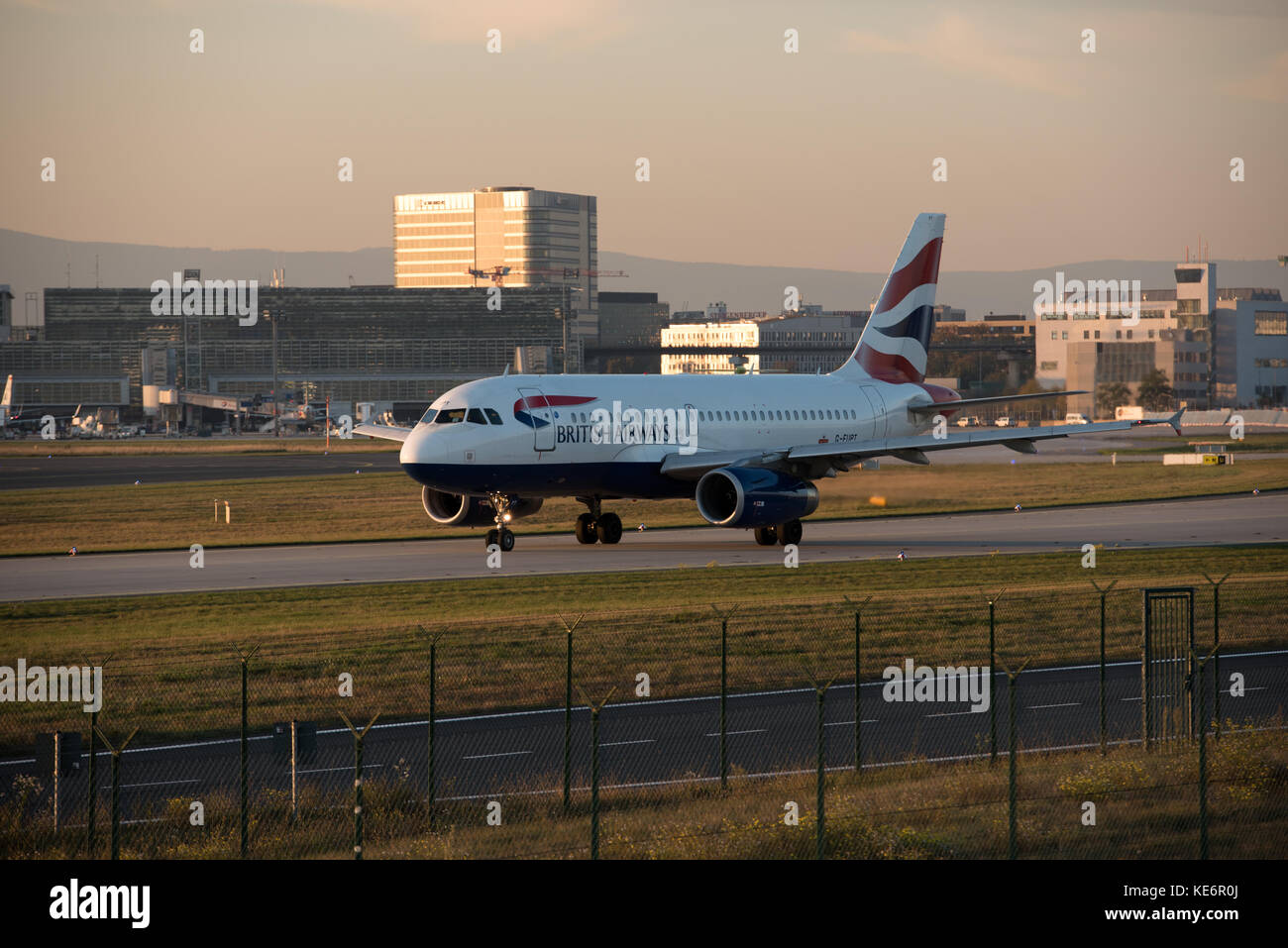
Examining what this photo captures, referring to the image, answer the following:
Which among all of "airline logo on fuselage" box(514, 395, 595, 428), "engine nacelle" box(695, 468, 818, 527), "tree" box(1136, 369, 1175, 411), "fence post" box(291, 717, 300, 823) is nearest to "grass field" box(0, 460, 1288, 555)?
"engine nacelle" box(695, 468, 818, 527)

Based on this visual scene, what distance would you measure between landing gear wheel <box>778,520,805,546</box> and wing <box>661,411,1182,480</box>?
74.6 inches

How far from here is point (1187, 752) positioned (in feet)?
71.3

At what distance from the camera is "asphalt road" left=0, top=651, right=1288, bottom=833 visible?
69.3ft

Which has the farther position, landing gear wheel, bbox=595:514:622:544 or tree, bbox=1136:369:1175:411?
tree, bbox=1136:369:1175:411

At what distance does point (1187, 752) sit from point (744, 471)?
80.8 feet

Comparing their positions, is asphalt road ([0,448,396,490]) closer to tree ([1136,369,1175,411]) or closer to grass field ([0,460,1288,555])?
grass field ([0,460,1288,555])

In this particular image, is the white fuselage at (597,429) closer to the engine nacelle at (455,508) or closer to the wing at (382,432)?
the engine nacelle at (455,508)

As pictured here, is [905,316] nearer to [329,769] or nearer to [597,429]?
[597,429]

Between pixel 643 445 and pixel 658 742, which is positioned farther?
pixel 643 445

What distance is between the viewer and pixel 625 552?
46.6m

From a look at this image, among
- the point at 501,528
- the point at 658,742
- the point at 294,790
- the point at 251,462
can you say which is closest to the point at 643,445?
the point at 501,528

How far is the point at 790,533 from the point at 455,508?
10.3 m

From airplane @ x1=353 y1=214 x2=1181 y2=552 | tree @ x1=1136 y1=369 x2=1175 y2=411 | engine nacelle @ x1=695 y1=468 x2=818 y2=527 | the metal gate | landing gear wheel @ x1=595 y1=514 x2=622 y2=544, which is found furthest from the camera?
tree @ x1=1136 y1=369 x2=1175 y2=411
